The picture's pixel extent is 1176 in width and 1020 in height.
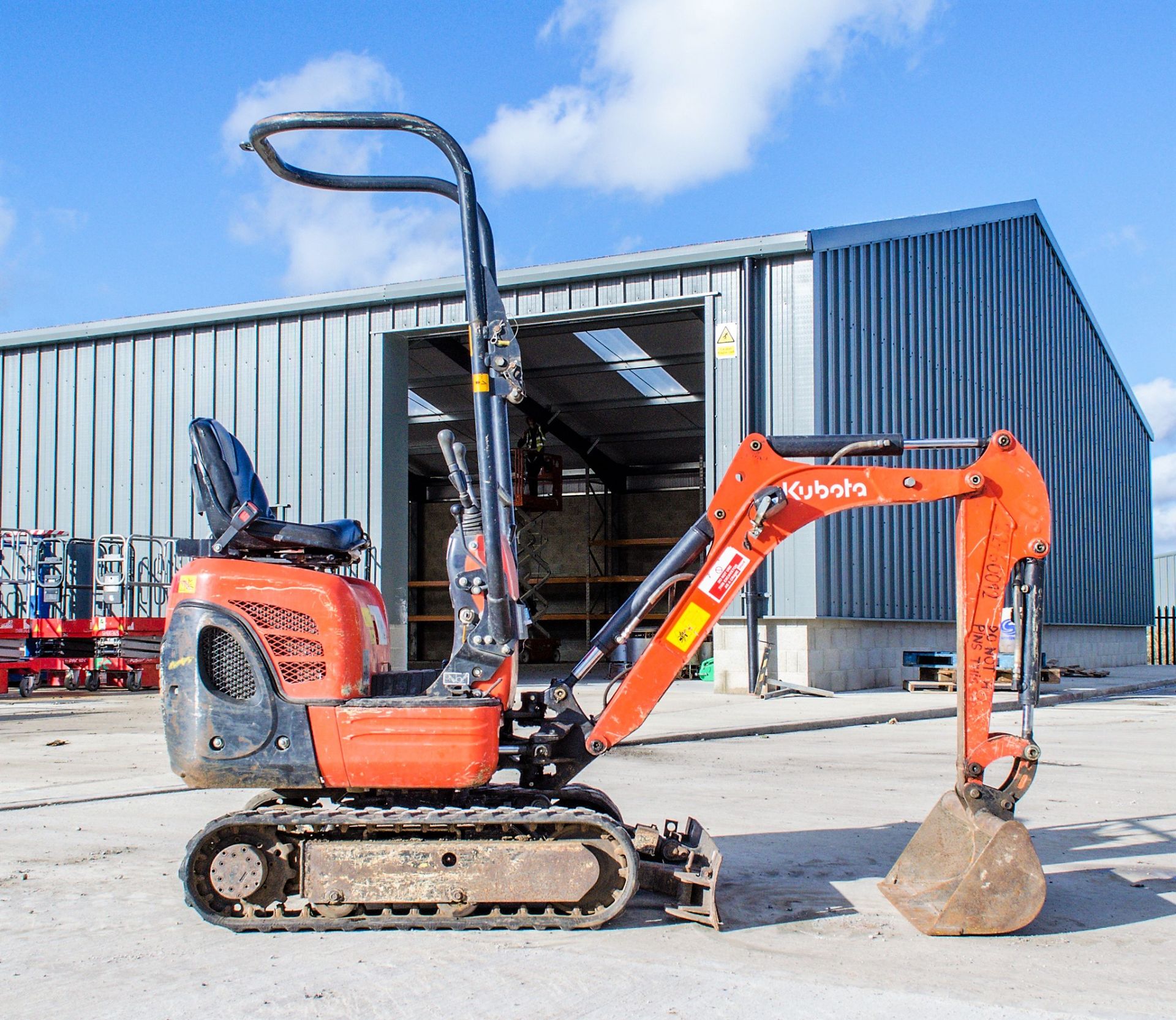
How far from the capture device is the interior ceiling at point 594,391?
22438mm

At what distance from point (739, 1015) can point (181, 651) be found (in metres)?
2.76

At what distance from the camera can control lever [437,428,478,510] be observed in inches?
197

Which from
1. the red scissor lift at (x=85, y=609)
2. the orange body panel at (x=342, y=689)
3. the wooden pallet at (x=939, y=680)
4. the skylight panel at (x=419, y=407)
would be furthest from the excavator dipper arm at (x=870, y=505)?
the skylight panel at (x=419, y=407)

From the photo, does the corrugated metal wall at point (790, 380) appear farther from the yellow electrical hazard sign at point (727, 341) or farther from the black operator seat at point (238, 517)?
the black operator seat at point (238, 517)

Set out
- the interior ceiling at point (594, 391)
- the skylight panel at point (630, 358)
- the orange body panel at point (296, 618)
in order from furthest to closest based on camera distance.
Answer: the skylight panel at point (630, 358) < the interior ceiling at point (594, 391) < the orange body panel at point (296, 618)

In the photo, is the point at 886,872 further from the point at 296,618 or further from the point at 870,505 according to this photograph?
the point at 296,618

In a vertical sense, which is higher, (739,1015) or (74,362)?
(74,362)

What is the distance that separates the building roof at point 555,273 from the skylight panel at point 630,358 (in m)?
3.27

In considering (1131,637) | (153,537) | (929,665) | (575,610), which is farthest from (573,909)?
(1131,637)

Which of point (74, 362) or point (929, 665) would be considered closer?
point (929, 665)

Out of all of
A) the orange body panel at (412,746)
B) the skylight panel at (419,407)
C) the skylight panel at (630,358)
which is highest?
the skylight panel at (630,358)

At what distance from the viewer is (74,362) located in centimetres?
2164

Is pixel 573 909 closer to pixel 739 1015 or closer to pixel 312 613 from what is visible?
pixel 739 1015

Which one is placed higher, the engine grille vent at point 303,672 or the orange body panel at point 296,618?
the orange body panel at point 296,618
